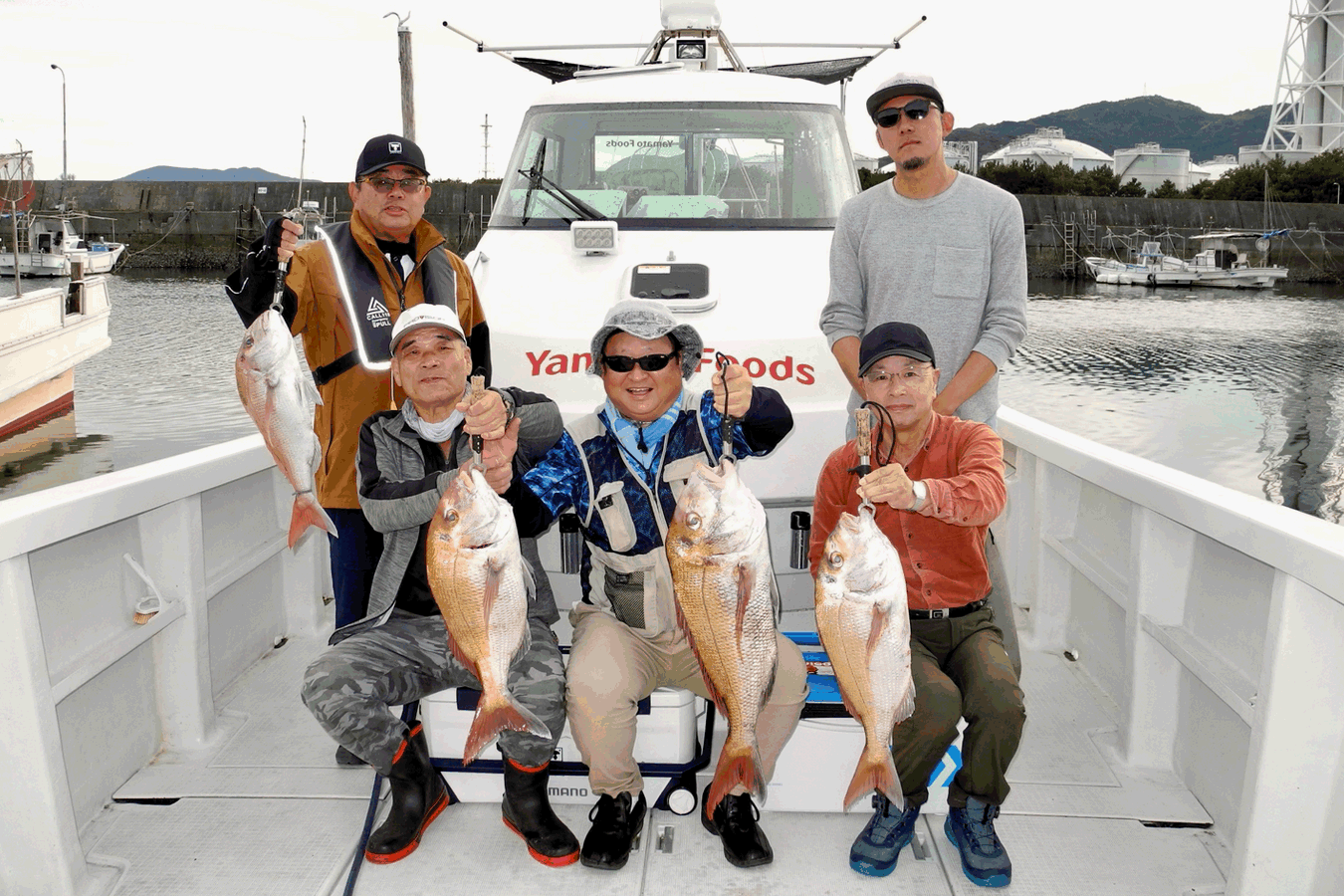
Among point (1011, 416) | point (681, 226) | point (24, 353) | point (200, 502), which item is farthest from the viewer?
point (24, 353)

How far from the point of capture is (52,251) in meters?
42.4

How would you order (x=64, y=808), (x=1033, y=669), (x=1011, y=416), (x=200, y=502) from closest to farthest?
(x=64, y=808), (x=200, y=502), (x=1033, y=669), (x=1011, y=416)

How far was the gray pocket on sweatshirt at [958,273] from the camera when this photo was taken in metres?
3.29

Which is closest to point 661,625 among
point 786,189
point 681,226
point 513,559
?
point 513,559

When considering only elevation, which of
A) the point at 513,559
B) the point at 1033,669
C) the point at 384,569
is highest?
the point at 513,559

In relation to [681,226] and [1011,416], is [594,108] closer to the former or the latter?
[681,226]

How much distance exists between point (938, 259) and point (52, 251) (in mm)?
48353

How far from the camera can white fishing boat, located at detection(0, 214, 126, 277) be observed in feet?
134

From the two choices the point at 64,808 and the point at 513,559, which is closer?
the point at 513,559

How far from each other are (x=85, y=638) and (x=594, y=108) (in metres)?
3.23

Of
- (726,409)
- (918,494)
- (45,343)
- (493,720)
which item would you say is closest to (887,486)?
(918,494)

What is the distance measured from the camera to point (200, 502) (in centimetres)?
373

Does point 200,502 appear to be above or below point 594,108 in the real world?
below

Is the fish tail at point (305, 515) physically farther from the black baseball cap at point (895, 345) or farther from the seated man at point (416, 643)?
the black baseball cap at point (895, 345)
